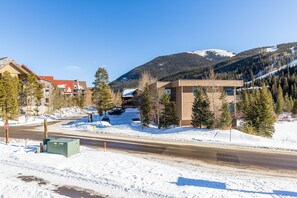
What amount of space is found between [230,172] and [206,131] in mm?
15487

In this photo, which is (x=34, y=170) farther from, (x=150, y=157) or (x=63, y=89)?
(x=63, y=89)

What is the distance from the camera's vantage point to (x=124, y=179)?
11.8m

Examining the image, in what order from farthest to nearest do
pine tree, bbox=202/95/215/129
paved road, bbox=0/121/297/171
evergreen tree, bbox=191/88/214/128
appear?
evergreen tree, bbox=191/88/214/128, pine tree, bbox=202/95/215/129, paved road, bbox=0/121/297/171

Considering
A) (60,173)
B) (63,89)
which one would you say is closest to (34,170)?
(60,173)

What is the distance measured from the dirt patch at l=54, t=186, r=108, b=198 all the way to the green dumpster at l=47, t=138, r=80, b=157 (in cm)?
530

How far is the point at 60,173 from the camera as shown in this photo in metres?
12.8

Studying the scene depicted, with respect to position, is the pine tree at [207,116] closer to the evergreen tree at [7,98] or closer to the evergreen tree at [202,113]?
the evergreen tree at [202,113]

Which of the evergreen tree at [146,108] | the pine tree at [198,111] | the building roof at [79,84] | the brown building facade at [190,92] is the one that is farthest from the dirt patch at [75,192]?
the building roof at [79,84]

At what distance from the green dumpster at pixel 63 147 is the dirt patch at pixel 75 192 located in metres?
5.30

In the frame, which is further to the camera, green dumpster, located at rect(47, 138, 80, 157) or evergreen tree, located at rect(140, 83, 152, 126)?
evergreen tree, located at rect(140, 83, 152, 126)

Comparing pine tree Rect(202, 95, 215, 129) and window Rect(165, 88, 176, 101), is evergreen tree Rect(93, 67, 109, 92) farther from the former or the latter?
pine tree Rect(202, 95, 215, 129)

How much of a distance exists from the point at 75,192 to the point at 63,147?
6.42 m

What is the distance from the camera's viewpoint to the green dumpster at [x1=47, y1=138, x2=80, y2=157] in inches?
625

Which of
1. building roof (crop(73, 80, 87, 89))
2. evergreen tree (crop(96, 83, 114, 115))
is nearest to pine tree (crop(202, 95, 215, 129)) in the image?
evergreen tree (crop(96, 83, 114, 115))
